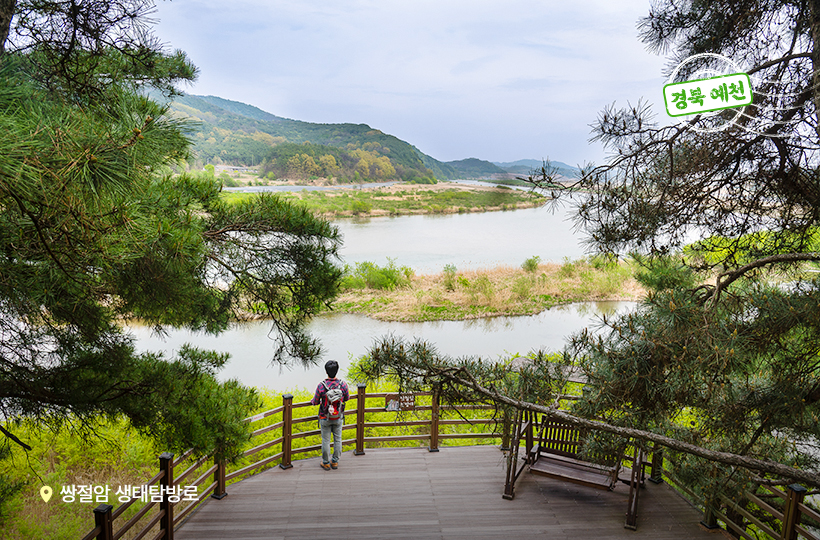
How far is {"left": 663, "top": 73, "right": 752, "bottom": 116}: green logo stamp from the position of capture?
2293 millimetres

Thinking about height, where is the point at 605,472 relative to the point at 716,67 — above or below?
below

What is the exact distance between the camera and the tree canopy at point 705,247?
2244 millimetres

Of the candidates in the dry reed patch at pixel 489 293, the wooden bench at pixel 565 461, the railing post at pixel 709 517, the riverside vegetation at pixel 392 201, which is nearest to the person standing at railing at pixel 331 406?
the wooden bench at pixel 565 461

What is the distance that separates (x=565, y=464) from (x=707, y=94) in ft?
9.46

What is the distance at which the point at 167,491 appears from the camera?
2760 millimetres

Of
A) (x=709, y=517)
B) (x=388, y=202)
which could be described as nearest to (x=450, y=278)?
(x=388, y=202)

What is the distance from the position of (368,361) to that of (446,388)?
1.31ft

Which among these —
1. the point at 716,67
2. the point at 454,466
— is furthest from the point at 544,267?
the point at 716,67

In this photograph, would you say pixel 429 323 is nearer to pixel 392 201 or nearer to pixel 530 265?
pixel 530 265

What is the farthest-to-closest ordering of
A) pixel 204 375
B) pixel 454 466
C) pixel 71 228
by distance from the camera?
pixel 454 466 → pixel 204 375 → pixel 71 228

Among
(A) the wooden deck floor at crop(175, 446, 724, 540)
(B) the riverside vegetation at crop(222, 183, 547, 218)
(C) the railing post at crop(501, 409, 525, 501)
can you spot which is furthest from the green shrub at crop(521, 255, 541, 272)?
(C) the railing post at crop(501, 409, 525, 501)

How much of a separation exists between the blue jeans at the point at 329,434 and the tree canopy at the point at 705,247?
1.89 metres

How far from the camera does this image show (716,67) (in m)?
2.76

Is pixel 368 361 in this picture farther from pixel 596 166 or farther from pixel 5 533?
pixel 5 533
